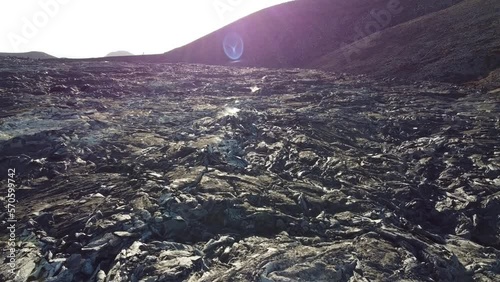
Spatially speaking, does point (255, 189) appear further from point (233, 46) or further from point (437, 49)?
point (233, 46)

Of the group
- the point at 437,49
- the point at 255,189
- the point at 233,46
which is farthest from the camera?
the point at 233,46

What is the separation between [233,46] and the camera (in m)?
58.2

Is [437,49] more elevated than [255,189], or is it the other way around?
[437,49]

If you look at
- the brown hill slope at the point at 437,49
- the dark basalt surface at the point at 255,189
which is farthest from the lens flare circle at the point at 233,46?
the dark basalt surface at the point at 255,189

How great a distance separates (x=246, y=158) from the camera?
1219cm

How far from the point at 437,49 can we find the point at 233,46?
3495cm

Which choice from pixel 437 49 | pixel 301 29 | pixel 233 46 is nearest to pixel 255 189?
pixel 437 49

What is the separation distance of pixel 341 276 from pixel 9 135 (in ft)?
45.3

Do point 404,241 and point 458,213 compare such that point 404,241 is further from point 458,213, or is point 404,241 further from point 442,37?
point 442,37

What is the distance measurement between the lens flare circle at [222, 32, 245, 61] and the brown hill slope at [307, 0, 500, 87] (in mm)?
14767

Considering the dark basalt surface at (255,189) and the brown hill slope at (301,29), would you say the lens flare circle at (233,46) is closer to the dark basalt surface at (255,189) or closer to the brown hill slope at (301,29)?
the brown hill slope at (301,29)

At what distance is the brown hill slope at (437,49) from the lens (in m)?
26.5

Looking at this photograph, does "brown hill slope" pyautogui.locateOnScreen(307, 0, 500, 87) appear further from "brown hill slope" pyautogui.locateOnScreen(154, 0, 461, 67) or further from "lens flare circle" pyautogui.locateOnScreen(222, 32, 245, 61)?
"lens flare circle" pyautogui.locateOnScreen(222, 32, 245, 61)

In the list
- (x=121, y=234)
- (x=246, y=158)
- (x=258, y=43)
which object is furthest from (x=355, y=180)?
(x=258, y=43)
